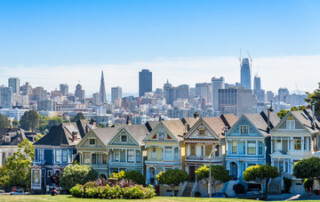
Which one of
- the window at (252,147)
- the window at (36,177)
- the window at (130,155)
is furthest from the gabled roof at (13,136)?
the window at (252,147)

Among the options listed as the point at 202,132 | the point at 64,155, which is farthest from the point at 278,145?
the point at 64,155

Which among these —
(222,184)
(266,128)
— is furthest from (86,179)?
(266,128)

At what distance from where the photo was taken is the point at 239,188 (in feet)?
221

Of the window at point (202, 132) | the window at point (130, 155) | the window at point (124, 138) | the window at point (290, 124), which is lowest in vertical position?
the window at point (130, 155)

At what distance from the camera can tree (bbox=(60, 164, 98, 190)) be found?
7288 cm

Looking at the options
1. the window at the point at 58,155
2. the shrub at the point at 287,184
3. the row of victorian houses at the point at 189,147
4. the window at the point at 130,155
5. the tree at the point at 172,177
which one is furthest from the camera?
the window at the point at 58,155

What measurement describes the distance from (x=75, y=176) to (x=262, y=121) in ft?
75.0

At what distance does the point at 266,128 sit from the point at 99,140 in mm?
20625

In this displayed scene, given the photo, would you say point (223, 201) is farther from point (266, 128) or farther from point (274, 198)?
point (266, 128)

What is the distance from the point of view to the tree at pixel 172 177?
68.4 m

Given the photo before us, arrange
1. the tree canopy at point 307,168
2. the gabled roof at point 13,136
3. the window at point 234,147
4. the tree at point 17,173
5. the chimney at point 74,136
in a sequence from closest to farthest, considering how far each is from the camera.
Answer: the tree canopy at point 307,168, the window at point 234,147, the chimney at point 74,136, the tree at point 17,173, the gabled roof at point 13,136

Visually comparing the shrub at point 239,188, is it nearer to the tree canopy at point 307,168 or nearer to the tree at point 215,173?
the tree at point 215,173

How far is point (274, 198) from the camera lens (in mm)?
63000

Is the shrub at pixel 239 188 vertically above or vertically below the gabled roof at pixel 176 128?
below
